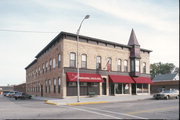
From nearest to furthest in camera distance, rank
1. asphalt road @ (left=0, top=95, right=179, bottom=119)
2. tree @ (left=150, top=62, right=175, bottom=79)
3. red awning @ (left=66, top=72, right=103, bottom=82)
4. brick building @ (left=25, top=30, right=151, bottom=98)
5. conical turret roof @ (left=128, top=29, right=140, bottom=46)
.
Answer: asphalt road @ (left=0, top=95, right=179, bottom=119)
red awning @ (left=66, top=72, right=103, bottom=82)
brick building @ (left=25, top=30, right=151, bottom=98)
conical turret roof @ (left=128, top=29, right=140, bottom=46)
tree @ (left=150, top=62, right=175, bottom=79)

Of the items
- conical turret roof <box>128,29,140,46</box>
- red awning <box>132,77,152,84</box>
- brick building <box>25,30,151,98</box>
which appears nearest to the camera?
brick building <box>25,30,151,98</box>

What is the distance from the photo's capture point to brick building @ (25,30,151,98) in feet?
94.6

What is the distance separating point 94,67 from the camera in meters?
31.5

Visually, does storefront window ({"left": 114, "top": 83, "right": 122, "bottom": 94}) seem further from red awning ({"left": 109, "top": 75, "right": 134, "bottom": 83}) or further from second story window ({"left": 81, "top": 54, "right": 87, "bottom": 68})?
second story window ({"left": 81, "top": 54, "right": 87, "bottom": 68})

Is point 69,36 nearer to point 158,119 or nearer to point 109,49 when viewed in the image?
point 109,49

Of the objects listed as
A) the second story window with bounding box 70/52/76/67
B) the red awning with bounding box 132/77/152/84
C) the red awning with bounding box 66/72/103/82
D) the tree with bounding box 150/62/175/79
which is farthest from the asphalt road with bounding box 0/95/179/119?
the tree with bounding box 150/62/175/79

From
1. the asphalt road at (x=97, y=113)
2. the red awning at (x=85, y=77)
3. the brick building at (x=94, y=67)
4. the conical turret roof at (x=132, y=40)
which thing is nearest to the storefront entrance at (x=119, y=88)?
the brick building at (x=94, y=67)

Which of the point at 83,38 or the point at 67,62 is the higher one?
the point at 83,38

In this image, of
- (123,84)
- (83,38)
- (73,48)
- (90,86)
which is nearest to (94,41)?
(83,38)

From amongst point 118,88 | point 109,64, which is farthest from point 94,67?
point 118,88

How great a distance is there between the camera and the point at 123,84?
35062mm

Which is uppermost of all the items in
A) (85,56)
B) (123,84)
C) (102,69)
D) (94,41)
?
(94,41)

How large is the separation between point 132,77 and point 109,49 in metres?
6.94

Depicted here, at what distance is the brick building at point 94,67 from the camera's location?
28.8 metres
